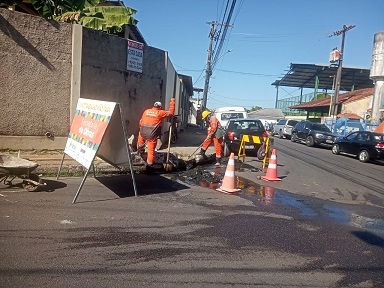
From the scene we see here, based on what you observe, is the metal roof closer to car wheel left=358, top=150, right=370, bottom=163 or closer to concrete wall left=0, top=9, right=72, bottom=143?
car wheel left=358, top=150, right=370, bottom=163

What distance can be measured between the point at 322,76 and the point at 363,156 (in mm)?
36647

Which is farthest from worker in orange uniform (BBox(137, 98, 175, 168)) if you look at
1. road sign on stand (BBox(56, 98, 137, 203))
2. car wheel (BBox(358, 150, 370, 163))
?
car wheel (BBox(358, 150, 370, 163))

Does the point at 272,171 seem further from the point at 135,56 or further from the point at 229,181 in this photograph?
the point at 135,56

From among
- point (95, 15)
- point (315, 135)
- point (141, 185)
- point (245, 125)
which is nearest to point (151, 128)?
point (141, 185)

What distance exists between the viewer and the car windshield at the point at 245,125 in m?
14.4

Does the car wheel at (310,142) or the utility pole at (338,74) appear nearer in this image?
the car wheel at (310,142)

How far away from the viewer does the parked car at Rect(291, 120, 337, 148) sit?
72.6 ft

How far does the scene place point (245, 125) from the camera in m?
14.5

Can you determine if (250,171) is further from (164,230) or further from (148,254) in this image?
(148,254)

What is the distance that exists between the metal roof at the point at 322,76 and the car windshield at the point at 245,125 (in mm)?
33593

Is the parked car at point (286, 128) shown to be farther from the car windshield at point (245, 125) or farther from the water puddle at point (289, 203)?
the water puddle at point (289, 203)

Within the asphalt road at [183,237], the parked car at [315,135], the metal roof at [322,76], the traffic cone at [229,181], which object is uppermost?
the metal roof at [322,76]

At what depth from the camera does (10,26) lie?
29.4 feet

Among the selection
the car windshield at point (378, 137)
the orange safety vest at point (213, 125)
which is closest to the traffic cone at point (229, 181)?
the orange safety vest at point (213, 125)
